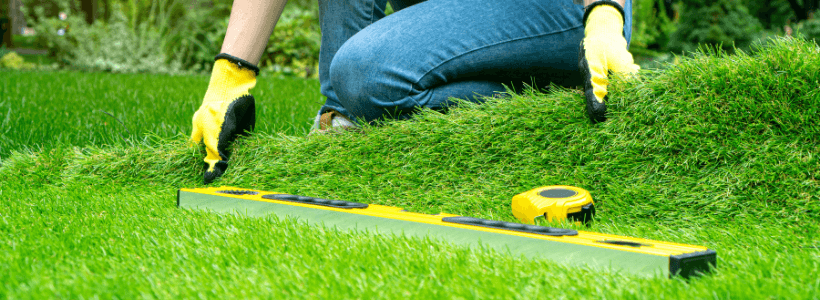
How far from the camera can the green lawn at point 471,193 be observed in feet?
3.29

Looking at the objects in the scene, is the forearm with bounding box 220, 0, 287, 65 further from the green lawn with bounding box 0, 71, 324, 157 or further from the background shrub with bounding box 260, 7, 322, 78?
the background shrub with bounding box 260, 7, 322, 78

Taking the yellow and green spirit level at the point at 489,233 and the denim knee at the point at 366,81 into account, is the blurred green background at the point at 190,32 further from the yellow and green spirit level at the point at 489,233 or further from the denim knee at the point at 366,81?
the yellow and green spirit level at the point at 489,233

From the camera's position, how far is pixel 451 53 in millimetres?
2092

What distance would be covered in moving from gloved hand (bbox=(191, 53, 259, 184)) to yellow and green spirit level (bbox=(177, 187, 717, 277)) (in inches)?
15.8

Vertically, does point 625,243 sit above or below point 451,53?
below

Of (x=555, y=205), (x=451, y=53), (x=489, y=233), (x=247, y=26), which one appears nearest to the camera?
(x=489, y=233)

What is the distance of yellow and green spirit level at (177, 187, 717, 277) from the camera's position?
1024 millimetres

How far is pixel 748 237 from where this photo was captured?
1261mm

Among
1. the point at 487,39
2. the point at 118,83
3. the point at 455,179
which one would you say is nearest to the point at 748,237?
the point at 455,179

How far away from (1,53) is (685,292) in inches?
400

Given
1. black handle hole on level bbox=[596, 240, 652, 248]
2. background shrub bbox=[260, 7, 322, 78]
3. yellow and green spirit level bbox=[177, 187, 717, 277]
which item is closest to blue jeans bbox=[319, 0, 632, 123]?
yellow and green spirit level bbox=[177, 187, 717, 277]

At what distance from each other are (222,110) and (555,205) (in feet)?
4.23

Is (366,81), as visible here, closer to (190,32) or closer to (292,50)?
(292,50)

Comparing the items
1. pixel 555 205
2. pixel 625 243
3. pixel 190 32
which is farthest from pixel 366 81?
pixel 190 32
